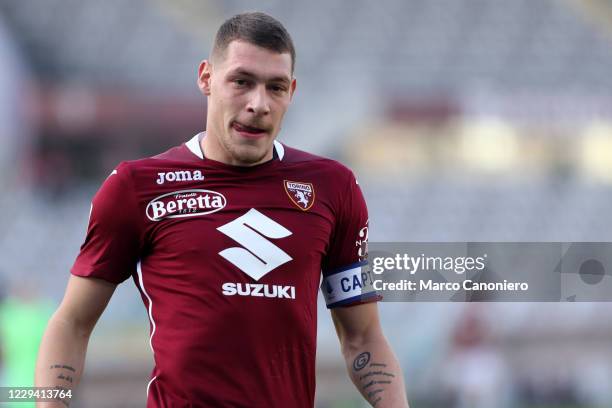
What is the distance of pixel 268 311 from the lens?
8.84ft

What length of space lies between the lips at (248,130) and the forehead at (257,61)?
0.14 meters

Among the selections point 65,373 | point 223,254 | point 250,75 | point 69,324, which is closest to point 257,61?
point 250,75

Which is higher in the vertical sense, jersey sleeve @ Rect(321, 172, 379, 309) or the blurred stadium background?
the blurred stadium background

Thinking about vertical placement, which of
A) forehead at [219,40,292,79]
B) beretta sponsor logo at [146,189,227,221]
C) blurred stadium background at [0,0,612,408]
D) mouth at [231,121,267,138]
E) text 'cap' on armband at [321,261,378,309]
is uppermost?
blurred stadium background at [0,0,612,408]

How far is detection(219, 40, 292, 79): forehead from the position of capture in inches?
107

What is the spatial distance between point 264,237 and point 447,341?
37.8ft

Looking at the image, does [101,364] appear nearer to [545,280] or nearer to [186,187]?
[545,280]

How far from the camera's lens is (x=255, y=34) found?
2754 mm

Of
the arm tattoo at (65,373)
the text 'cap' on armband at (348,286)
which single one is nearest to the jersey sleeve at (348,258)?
the text 'cap' on armband at (348,286)

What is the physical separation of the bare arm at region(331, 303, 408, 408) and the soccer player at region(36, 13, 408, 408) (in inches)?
8.9

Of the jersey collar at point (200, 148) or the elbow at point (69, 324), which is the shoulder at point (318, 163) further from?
the elbow at point (69, 324)

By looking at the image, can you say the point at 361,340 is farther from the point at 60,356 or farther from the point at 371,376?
the point at 60,356

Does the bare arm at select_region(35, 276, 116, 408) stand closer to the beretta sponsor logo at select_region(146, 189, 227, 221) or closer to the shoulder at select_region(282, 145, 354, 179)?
the beretta sponsor logo at select_region(146, 189, 227, 221)

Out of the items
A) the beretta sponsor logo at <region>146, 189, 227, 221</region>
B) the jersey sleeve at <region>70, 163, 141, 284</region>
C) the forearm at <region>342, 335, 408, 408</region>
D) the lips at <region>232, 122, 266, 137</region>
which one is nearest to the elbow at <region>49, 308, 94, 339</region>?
the jersey sleeve at <region>70, 163, 141, 284</region>
